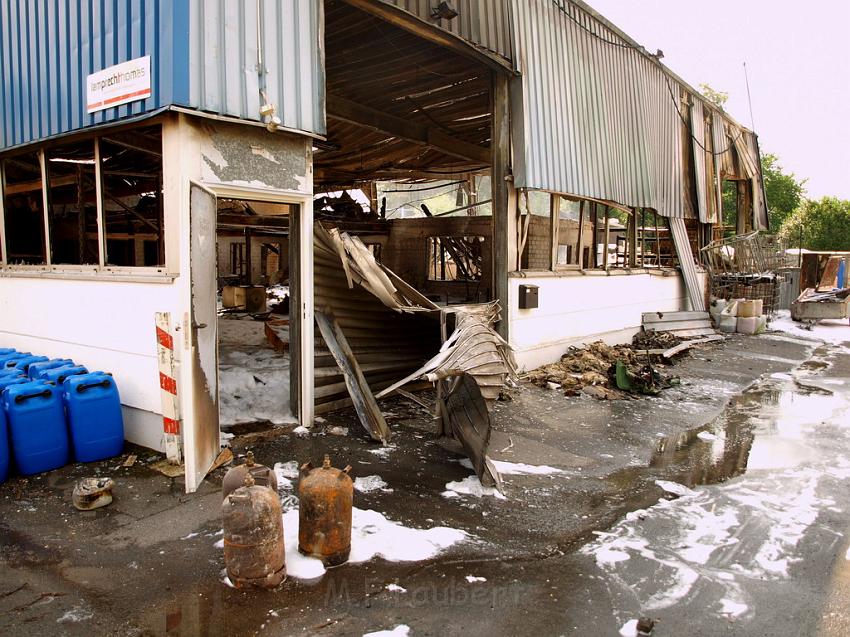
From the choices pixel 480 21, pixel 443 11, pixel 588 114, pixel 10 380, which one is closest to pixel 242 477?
pixel 10 380

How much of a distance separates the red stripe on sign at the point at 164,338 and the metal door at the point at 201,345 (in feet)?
1.17

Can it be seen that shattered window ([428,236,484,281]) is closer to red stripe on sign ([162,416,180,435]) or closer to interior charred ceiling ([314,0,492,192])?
interior charred ceiling ([314,0,492,192])

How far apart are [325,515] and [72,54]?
218 inches

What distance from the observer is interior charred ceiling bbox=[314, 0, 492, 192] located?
871cm

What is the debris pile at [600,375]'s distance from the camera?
8.84m

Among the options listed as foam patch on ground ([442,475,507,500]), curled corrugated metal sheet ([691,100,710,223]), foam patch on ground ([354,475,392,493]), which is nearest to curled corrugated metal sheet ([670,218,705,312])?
curled corrugated metal sheet ([691,100,710,223])

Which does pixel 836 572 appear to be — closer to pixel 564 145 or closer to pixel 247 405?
pixel 247 405

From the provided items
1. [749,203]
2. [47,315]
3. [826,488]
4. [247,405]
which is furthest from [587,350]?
[749,203]

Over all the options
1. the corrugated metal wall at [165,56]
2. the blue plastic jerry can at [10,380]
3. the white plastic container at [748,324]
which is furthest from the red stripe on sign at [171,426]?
the white plastic container at [748,324]

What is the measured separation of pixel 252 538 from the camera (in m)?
3.28

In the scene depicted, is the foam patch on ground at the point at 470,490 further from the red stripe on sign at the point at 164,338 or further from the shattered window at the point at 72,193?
the shattered window at the point at 72,193

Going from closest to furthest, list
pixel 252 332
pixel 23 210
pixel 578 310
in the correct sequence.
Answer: pixel 23 210
pixel 252 332
pixel 578 310

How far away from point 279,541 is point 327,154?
1218cm

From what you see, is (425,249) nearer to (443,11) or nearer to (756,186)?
(443,11)
